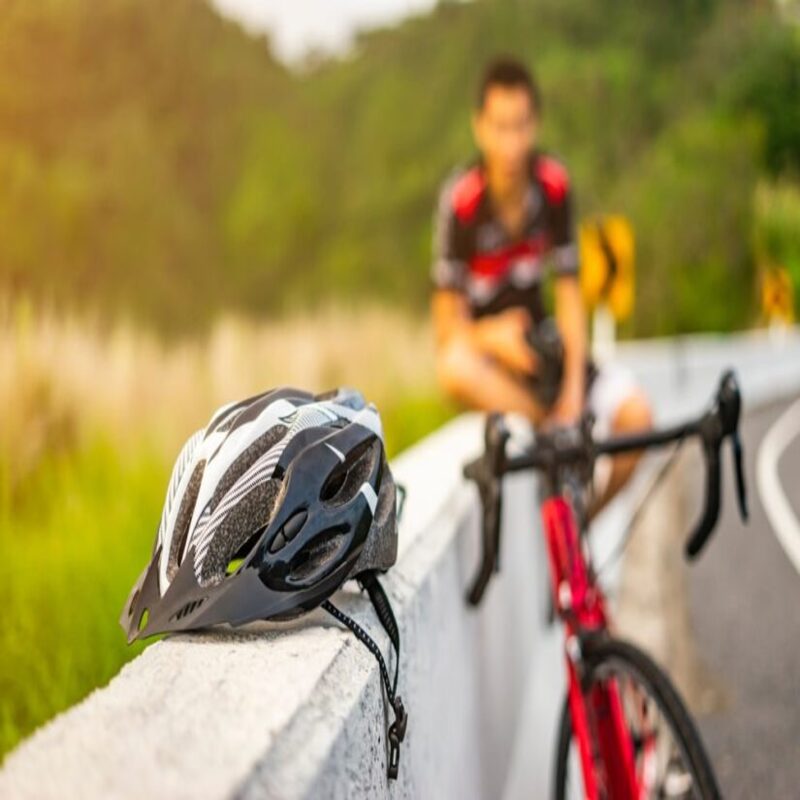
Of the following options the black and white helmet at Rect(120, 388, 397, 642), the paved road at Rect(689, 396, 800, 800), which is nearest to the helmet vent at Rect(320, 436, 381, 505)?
the black and white helmet at Rect(120, 388, 397, 642)

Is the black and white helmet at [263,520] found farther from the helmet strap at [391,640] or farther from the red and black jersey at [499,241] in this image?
the red and black jersey at [499,241]

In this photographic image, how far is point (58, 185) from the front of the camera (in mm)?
45875

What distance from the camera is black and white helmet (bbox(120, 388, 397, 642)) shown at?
246cm

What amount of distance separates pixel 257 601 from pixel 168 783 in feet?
2.69

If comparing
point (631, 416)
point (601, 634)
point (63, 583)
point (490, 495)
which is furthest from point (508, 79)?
point (601, 634)

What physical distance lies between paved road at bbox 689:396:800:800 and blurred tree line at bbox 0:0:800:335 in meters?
28.1

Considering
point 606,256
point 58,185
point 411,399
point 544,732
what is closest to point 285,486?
point 544,732

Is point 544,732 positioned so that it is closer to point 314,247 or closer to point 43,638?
point 43,638

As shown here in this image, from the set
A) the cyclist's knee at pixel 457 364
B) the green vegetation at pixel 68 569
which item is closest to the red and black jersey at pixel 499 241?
the cyclist's knee at pixel 457 364

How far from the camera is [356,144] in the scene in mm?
68062

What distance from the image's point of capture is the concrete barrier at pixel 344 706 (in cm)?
169

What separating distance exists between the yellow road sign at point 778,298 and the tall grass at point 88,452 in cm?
3488

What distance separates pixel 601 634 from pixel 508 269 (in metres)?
2.53

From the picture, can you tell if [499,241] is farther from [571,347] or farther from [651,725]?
[651,725]
